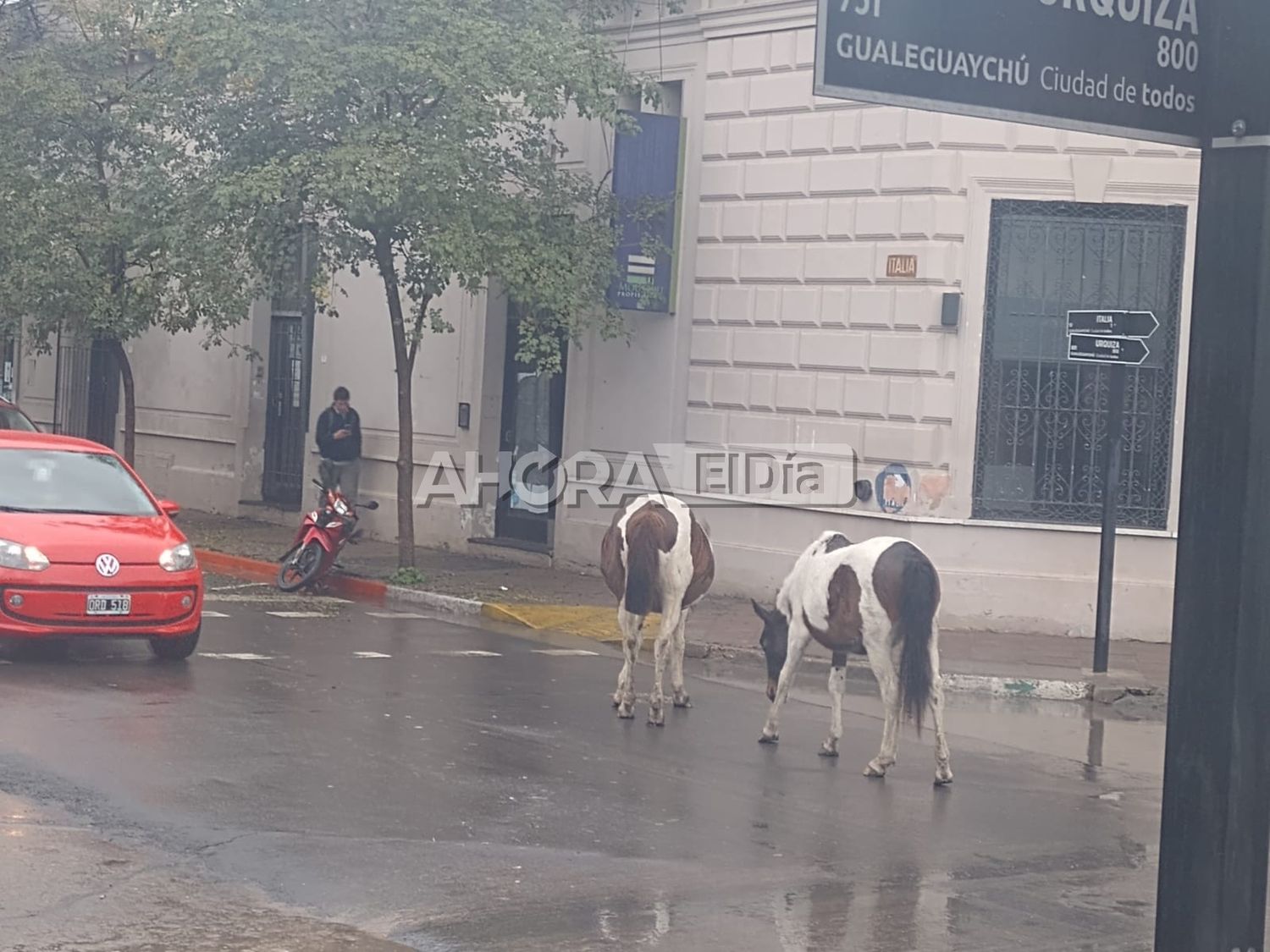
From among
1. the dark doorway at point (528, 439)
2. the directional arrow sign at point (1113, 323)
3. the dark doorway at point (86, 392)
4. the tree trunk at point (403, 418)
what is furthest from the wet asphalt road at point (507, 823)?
the dark doorway at point (86, 392)

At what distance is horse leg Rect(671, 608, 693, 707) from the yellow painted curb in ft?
10.9

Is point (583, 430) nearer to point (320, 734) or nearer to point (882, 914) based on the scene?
point (320, 734)

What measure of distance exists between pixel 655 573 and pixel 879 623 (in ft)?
6.45

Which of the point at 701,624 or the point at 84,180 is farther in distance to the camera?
the point at 84,180

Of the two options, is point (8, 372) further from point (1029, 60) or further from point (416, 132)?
point (1029, 60)

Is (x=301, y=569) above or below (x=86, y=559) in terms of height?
below

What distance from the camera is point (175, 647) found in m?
12.7

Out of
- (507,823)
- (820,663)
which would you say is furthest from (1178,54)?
(820,663)

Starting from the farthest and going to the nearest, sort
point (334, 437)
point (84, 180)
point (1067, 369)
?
1. point (84, 180)
2. point (334, 437)
3. point (1067, 369)

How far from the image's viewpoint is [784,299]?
59.2 feet

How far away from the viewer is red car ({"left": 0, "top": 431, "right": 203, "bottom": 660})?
12.0m

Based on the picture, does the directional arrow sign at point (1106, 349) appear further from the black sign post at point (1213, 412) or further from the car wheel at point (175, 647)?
the black sign post at point (1213, 412)

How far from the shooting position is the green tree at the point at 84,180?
22.4 meters

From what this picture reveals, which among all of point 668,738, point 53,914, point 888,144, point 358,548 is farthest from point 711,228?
point 53,914
